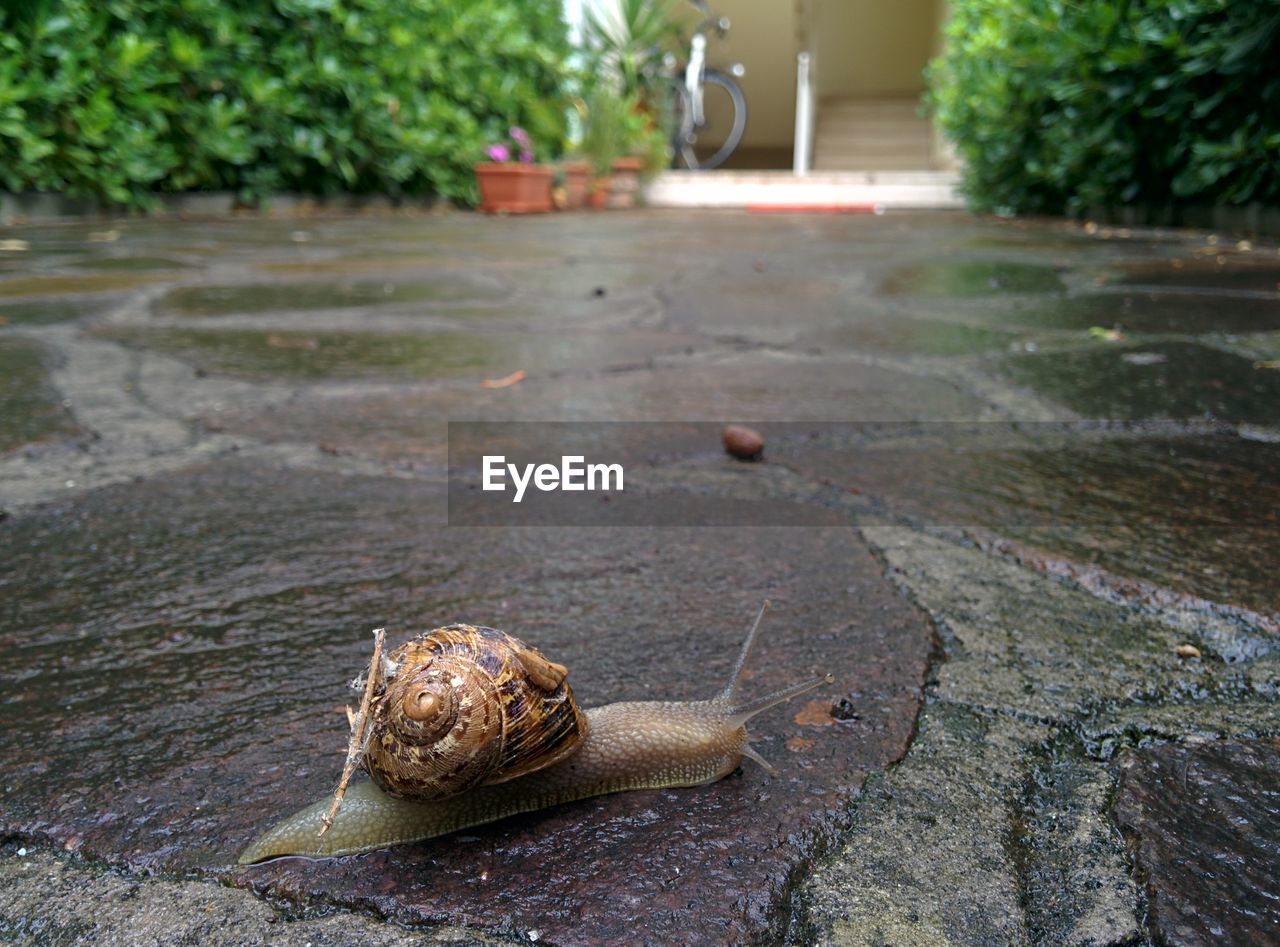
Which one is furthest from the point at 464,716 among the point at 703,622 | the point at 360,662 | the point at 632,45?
the point at 632,45

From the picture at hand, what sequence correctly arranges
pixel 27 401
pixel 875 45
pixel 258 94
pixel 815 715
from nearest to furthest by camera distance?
1. pixel 815 715
2. pixel 27 401
3. pixel 258 94
4. pixel 875 45

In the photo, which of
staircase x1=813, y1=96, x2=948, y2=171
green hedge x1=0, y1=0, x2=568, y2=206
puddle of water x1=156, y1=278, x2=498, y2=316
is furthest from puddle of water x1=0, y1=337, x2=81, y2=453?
staircase x1=813, y1=96, x2=948, y2=171

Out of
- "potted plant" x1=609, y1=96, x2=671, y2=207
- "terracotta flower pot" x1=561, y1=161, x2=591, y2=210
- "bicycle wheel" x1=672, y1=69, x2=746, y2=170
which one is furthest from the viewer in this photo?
"bicycle wheel" x1=672, y1=69, x2=746, y2=170

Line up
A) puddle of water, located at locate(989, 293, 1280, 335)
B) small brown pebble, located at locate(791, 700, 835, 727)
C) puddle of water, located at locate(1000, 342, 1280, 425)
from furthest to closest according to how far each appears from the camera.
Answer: puddle of water, located at locate(989, 293, 1280, 335) → puddle of water, located at locate(1000, 342, 1280, 425) → small brown pebble, located at locate(791, 700, 835, 727)

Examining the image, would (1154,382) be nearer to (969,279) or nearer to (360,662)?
(969,279)

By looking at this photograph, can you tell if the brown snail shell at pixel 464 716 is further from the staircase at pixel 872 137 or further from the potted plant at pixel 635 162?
the staircase at pixel 872 137

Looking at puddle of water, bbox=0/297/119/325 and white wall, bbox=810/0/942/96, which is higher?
white wall, bbox=810/0/942/96

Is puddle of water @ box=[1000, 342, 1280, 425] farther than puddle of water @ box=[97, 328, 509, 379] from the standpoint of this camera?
No

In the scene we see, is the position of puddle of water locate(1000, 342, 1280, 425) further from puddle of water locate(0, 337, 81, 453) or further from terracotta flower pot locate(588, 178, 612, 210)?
terracotta flower pot locate(588, 178, 612, 210)
